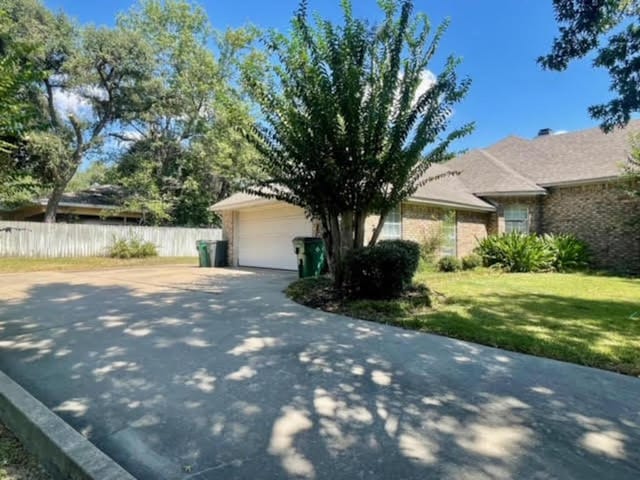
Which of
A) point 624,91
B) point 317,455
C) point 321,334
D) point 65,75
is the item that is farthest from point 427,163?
point 65,75

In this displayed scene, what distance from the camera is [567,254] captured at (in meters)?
14.3

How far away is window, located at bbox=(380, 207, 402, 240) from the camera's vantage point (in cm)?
1274

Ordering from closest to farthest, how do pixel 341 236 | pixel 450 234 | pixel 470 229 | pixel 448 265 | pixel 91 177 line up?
1. pixel 341 236
2. pixel 448 265
3. pixel 450 234
4. pixel 470 229
5. pixel 91 177

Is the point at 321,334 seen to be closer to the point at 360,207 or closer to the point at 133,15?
the point at 360,207

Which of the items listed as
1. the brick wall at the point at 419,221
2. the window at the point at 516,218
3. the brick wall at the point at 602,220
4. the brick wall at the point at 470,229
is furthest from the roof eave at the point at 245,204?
the brick wall at the point at 602,220

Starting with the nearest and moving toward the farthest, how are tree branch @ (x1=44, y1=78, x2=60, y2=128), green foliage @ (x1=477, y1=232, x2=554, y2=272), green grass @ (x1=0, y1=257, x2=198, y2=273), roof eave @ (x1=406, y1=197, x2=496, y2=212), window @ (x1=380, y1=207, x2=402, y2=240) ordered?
window @ (x1=380, y1=207, x2=402, y2=240) → roof eave @ (x1=406, y1=197, x2=496, y2=212) → green foliage @ (x1=477, y1=232, x2=554, y2=272) → green grass @ (x1=0, y1=257, x2=198, y2=273) → tree branch @ (x1=44, y1=78, x2=60, y2=128)

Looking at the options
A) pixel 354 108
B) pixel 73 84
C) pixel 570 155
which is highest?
pixel 73 84

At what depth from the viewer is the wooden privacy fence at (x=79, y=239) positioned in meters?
17.5

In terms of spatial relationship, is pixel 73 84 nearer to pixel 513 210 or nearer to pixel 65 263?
pixel 65 263

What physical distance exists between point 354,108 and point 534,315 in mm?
4630

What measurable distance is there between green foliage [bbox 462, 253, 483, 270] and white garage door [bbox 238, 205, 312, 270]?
560cm

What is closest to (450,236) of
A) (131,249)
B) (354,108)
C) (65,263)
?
(354,108)

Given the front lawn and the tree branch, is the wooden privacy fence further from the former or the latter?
the front lawn

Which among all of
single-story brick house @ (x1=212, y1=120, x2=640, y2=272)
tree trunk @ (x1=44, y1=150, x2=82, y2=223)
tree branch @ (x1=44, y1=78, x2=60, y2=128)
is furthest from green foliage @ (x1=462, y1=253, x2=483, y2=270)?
tree branch @ (x1=44, y1=78, x2=60, y2=128)
